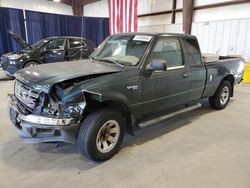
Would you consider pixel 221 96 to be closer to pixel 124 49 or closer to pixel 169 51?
pixel 169 51

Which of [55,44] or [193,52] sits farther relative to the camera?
[55,44]

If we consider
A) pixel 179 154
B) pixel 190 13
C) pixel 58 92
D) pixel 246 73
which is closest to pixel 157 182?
pixel 179 154

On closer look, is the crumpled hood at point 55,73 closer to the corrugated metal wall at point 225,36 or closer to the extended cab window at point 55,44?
the extended cab window at point 55,44

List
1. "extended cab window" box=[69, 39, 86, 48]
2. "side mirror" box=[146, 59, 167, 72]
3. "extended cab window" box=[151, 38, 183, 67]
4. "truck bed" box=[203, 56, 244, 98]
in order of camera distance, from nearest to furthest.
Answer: "side mirror" box=[146, 59, 167, 72]
"extended cab window" box=[151, 38, 183, 67]
"truck bed" box=[203, 56, 244, 98]
"extended cab window" box=[69, 39, 86, 48]

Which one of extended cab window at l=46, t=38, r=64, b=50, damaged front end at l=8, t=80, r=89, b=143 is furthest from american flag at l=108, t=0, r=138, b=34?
damaged front end at l=8, t=80, r=89, b=143

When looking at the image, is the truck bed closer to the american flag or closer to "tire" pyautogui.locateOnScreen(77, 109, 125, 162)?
"tire" pyautogui.locateOnScreen(77, 109, 125, 162)

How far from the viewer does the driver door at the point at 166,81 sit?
10.0ft

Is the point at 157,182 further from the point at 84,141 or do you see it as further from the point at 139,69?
the point at 139,69

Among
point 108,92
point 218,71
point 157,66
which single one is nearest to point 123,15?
point 218,71

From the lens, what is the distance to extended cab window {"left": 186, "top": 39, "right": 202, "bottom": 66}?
145 inches

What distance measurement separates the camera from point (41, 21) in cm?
1190

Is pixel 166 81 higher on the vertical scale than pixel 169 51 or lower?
lower

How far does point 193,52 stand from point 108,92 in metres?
1.99

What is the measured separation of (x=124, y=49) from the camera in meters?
3.34
